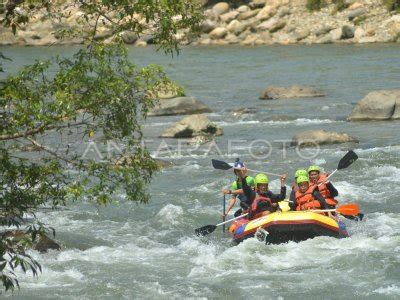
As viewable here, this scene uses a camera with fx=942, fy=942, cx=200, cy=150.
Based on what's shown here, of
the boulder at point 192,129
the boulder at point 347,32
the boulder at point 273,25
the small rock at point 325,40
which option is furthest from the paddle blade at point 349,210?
the boulder at point 273,25

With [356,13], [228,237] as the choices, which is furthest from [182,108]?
[356,13]

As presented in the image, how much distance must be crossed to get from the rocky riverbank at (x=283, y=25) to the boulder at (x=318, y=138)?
89.3 feet

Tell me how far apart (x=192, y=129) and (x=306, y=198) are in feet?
33.8

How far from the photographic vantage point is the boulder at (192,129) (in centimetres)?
2423

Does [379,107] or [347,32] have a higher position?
[379,107]

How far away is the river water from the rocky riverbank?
826 inches

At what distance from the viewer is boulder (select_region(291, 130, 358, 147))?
74.0ft

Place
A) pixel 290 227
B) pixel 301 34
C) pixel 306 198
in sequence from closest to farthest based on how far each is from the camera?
pixel 290 227
pixel 306 198
pixel 301 34

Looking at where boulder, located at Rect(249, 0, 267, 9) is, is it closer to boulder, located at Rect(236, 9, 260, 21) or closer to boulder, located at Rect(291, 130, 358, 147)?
boulder, located at Rect(236, 9, 260, 21)

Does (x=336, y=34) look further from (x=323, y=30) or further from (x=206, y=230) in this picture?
(x=206, y=230)

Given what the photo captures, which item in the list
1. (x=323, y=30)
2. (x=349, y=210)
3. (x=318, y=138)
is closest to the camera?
(x=349, y=210)

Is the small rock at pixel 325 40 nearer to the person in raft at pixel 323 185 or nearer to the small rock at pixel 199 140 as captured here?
the small rock at pixel 199 140

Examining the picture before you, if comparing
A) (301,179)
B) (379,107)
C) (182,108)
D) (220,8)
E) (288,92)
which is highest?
(301,179)

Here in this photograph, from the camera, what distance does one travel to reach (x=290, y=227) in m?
13.4
